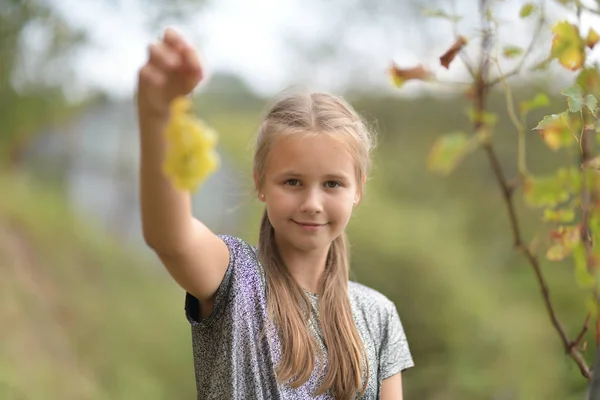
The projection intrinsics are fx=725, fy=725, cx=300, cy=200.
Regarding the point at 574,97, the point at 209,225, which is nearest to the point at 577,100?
the point at 574,97

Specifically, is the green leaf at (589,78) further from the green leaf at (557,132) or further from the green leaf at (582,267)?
the green leaf at (582,267)

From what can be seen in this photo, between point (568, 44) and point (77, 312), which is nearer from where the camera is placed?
point (568, 44)

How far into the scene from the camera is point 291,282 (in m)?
0.79

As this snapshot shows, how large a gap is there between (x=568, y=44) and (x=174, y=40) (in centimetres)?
37

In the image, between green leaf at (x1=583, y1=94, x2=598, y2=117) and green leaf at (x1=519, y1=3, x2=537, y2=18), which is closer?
green leaf at (x1=583, y1=94, x2=598, y2=117)

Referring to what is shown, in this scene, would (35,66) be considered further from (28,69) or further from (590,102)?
(590,102)

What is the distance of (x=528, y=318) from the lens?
207cm

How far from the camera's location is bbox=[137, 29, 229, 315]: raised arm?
1.50ft

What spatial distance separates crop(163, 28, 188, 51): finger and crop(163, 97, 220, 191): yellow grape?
5cm

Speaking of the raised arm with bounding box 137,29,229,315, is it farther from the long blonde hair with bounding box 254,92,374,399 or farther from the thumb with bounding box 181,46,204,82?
the long blonde hair with bounding box 254,92,374,399

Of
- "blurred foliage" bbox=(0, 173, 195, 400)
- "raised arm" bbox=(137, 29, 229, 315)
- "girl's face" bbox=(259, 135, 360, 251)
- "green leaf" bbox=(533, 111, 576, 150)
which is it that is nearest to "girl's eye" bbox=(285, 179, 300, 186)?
"girl's face" bbox=(259, 135, 360, 251)

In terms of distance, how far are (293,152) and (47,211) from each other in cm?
186

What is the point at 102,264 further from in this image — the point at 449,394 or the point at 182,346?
the point at 449,394

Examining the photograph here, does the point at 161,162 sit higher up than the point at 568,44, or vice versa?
the point at 568,44
